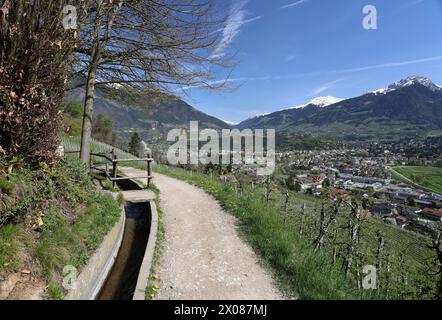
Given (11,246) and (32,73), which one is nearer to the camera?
(11,246)

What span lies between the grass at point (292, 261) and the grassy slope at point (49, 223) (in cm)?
320

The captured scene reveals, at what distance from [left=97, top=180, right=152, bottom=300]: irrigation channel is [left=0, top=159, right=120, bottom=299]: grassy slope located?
2.20 ft

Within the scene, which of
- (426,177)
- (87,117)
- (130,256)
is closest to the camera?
(130,256)

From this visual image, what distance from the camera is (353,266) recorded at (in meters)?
8.18

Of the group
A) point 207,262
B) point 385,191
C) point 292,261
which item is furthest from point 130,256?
point 385,191

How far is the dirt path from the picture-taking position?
168 inches

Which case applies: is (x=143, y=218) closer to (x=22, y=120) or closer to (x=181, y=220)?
(x=181, y=220)

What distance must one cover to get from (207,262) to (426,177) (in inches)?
2385

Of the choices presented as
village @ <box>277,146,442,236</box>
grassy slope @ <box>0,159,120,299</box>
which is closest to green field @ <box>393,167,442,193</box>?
village @ <box>277,146,442,236</box>

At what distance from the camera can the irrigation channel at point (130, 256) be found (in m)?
4.65

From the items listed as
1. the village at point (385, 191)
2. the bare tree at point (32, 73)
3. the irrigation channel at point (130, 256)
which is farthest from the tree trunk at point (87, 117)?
the village at point (385, 191)

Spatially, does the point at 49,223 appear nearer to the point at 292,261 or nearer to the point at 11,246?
the point at 11,246

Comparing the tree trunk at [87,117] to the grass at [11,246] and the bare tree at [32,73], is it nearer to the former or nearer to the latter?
the bare tree at [32,73]

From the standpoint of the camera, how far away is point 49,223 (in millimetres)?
4602
